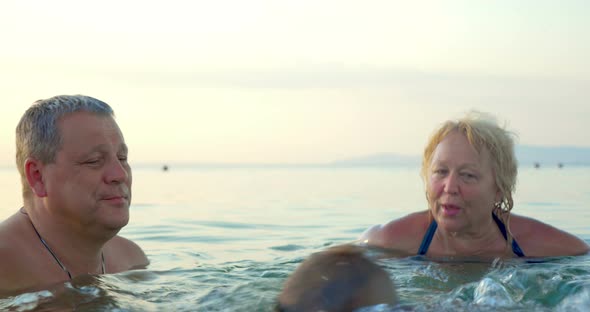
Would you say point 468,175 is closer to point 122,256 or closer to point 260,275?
point 260,275

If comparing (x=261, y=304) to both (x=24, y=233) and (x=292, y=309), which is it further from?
(x=24, y=233)

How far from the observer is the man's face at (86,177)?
4414 millimetres

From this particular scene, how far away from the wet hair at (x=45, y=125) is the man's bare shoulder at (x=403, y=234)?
3159 mm

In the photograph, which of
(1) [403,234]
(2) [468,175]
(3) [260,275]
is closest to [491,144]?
(2) [468,175]

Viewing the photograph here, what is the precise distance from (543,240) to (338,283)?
3942mm

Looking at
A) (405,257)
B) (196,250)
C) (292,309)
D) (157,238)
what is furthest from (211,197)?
(292,309)

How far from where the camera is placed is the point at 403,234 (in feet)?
22.3

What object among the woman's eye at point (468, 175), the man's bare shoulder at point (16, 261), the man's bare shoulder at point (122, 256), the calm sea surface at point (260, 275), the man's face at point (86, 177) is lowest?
the calm sea surface at point (260, 275)

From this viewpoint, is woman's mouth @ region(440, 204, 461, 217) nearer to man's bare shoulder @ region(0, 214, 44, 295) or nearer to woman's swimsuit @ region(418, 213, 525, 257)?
woman's swimsuit @ region(418, 213, 525, 257)

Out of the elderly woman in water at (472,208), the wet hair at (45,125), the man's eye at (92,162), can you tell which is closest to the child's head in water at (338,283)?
the man's eye at (92,162)

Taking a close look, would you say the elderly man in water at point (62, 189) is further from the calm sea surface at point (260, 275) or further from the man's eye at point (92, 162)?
the calm sea surface at point (260, 275)

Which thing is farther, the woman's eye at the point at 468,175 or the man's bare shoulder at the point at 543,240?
the man's bare shoulder at the point at 543,240

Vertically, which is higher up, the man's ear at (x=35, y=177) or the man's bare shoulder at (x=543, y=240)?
the man's ear at (x=35, y=177)

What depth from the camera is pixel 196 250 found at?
8.22 m
